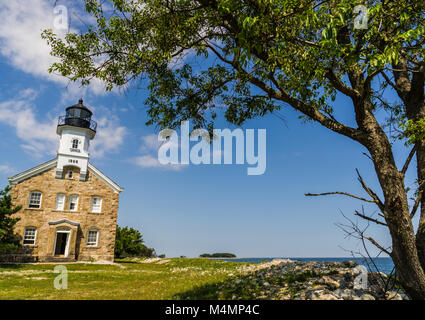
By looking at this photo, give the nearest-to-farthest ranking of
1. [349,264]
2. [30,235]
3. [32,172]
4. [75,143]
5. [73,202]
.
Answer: [349,264]
[30,235]
[32,172]
[73,202]
[75,143]

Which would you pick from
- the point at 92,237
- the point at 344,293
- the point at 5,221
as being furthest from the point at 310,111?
the point at 92,237

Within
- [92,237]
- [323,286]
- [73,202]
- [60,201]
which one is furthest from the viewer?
[92,237]

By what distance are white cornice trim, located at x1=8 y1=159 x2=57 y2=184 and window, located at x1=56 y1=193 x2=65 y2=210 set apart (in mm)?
3218

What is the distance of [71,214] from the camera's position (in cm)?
3005

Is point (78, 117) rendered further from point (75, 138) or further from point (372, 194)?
point (372, 194)

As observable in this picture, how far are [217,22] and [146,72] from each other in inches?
102

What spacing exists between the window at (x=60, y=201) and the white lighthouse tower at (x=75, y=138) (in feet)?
6.76

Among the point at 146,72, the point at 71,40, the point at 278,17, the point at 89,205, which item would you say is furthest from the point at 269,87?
the point at 89,205

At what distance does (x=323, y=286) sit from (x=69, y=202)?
29169mm

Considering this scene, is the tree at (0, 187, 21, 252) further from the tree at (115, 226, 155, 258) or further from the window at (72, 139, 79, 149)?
the tree at (115, 226, 155, 258)

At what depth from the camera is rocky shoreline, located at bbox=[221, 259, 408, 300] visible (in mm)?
7188

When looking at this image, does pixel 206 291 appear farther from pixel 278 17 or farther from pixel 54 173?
pixel 54 173

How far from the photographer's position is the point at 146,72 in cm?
826
